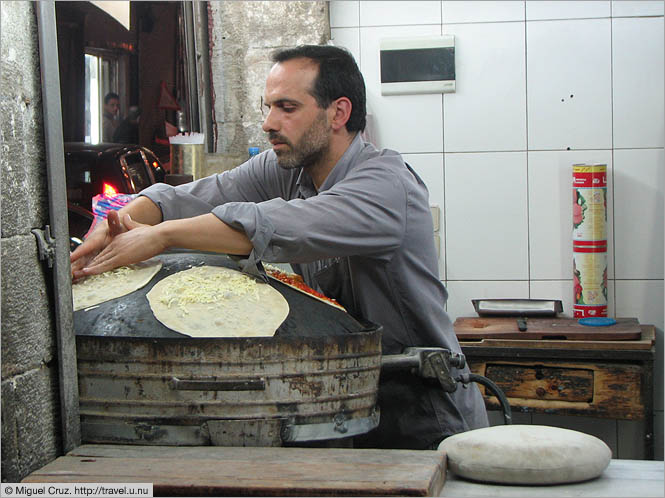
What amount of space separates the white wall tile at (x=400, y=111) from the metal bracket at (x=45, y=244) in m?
2.37

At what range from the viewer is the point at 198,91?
384 cm

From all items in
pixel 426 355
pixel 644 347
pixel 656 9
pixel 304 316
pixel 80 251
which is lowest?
pixel 644 347

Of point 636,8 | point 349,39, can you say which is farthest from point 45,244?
point 636,8

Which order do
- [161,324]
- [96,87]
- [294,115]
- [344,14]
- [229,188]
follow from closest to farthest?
[161,324] → [294,115] → [229,188] → [344,14] → [96,87]

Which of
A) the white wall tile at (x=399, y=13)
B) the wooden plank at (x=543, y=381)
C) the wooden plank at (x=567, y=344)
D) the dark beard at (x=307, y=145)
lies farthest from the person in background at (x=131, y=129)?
the dark beard at (x=307, y=145)

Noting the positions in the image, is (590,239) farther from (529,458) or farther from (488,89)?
(529,458)

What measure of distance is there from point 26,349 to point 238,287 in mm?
441

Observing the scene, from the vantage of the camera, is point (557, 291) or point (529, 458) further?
point (557, 291)

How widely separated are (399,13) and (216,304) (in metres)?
2.40

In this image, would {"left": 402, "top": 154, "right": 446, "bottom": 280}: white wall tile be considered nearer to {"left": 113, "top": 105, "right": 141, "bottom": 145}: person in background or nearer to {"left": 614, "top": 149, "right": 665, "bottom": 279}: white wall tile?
{"left": 614, "top": 149, "right": 665, "bottom": 279}: white wall tile

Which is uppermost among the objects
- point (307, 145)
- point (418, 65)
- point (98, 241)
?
point (418, 65)

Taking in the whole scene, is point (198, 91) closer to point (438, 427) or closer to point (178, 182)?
point (178, 182)

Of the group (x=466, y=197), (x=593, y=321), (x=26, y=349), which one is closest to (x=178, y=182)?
(x=466, y=197)

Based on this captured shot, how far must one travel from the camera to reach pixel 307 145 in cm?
221
